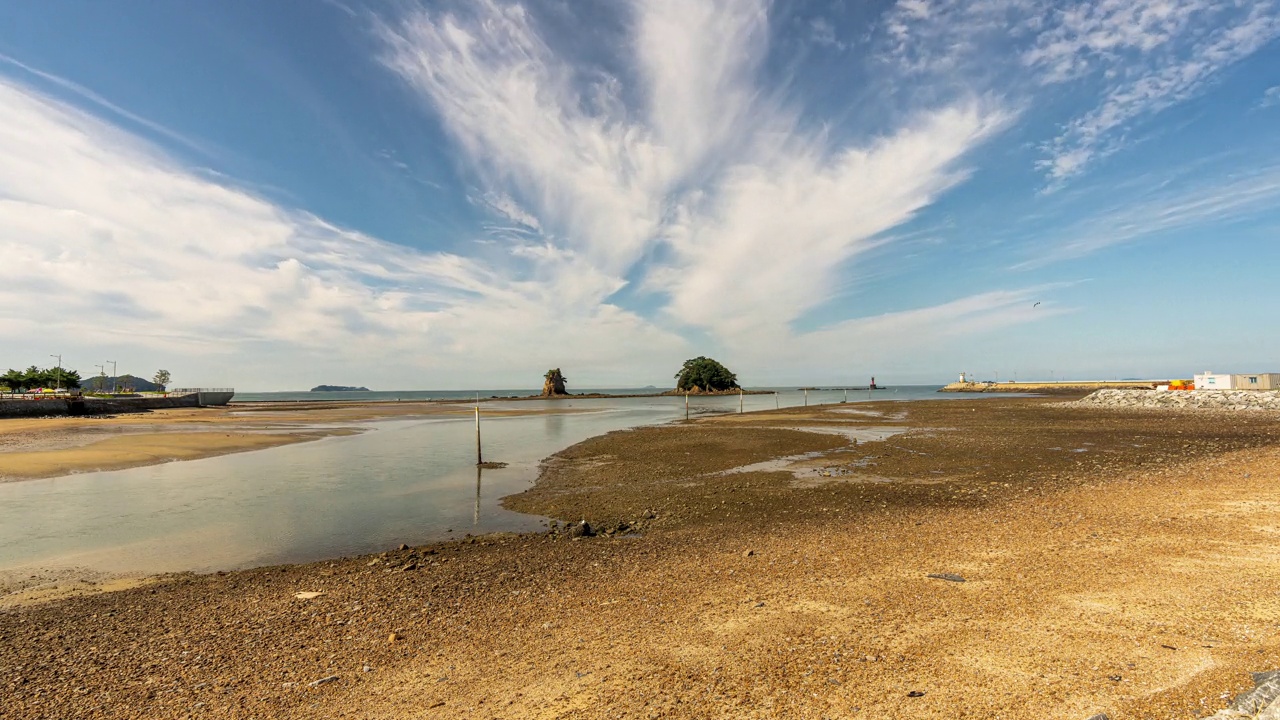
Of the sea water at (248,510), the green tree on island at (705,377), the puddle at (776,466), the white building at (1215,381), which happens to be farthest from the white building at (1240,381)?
the green tree on island at (705,377)

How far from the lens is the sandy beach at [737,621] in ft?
16.7

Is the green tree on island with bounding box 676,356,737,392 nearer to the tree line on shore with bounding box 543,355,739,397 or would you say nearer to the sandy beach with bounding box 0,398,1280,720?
the tree line on shore with bounding box 543,355,739,397

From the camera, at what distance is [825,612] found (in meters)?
6.91

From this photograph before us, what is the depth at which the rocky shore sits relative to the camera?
1631 inches

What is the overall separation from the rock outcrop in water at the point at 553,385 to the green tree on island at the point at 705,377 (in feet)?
118

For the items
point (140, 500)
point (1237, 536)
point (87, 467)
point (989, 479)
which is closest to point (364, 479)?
point (140, 500)

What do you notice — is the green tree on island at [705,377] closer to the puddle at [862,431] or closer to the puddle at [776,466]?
the puddle at [862,431]

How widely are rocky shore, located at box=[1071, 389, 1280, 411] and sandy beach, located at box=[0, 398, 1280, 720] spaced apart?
137 ft

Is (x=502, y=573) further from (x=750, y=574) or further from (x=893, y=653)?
(x=893, y=653)

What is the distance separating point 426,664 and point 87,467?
29345mm

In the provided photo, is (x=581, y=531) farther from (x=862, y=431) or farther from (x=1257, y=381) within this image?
(x=1257, y=381)

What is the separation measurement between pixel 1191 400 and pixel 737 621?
201 ft

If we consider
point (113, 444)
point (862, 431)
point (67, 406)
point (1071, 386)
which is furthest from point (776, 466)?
point (1071, 386)

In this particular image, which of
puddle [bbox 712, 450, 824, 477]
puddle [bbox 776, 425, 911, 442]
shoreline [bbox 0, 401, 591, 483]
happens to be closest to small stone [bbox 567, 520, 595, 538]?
puddle [bbox 712, 450, 824, 477]
